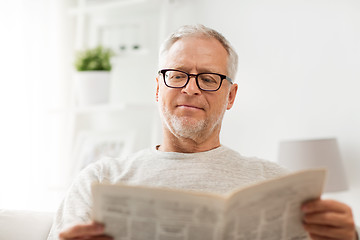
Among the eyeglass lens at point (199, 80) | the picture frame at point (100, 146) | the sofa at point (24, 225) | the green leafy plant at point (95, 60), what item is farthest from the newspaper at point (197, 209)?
the green leafy plant at point (95, 60)

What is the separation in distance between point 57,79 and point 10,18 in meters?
0.52

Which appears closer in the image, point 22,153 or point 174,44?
point 174,44

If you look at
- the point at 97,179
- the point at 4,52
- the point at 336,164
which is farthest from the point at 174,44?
the point at 4,52

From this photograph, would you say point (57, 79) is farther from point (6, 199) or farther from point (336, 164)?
point (336, 164)

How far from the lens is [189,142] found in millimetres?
1518

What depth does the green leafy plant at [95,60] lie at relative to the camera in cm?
274

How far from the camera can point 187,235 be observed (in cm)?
89

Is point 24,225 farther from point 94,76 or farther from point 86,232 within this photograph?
point 94,76

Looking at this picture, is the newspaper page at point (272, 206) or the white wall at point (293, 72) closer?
the newspaper page at point (272, 206)

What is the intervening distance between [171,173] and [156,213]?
50 cm

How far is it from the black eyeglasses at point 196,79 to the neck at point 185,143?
16 centimetres

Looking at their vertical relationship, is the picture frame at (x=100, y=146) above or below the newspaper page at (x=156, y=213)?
below

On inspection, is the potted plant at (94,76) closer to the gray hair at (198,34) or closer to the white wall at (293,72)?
the white wall at (293,72)

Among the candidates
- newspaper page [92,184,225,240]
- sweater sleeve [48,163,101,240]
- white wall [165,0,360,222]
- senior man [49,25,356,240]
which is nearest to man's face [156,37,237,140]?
senior man [49,25,356,240]
